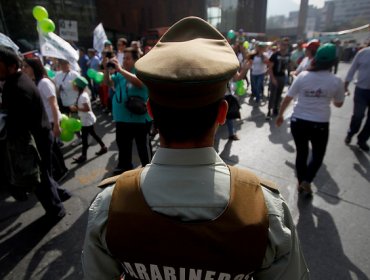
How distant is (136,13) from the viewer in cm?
2989

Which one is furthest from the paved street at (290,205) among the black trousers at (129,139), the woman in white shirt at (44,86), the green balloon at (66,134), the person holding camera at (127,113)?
the woman in white shirt at (44,86)

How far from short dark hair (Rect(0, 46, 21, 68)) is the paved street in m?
1.75

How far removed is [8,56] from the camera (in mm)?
2453

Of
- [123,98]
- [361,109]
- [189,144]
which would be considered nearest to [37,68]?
[123,98]

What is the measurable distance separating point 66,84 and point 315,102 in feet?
13.5

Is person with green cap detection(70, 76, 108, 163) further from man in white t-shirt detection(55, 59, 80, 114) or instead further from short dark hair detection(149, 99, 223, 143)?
short dark hair detection(149, 99, 223, 143)

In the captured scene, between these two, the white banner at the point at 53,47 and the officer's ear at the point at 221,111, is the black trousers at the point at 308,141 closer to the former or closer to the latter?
the officer's ear at the point at 221,111

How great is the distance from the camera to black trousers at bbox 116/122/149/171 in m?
3.52

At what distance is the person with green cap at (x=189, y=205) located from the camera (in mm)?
Result: 814

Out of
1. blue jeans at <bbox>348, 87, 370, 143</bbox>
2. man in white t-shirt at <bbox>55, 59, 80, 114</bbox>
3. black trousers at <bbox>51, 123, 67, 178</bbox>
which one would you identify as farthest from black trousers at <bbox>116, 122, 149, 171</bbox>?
blue jeans at <bbox>348, 87, 370, 143</bbox>

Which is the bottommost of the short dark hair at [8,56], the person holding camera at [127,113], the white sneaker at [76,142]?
the white sneaker at [76,142]

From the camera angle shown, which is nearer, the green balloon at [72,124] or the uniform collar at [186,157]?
the uniform collar at [186,157]

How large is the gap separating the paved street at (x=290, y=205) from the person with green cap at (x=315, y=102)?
0.48m

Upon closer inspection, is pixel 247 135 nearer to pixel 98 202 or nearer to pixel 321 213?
pixel 321 213
